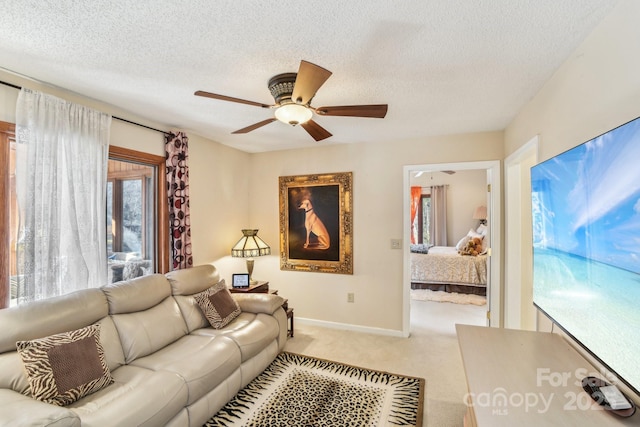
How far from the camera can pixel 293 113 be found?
6.24 ft

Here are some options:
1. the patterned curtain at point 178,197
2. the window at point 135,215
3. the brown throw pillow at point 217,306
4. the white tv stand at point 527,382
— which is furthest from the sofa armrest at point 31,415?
the patterned curtain at point 178,197

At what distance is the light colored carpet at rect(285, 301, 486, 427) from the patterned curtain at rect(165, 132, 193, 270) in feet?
5.12

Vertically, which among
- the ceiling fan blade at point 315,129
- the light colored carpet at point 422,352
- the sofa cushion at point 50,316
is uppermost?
the ceiling fan blade at point 315,129

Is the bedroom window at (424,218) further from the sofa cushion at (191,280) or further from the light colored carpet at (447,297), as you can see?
the sofa cushion at (191,280)

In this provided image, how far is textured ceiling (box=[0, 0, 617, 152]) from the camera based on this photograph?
1329mm

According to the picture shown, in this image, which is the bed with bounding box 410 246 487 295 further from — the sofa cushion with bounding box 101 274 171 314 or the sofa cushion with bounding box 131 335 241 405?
the sofa cushion with bounding box 101 274 171 314

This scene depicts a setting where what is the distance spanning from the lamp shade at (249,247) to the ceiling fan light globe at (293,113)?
6.64ft

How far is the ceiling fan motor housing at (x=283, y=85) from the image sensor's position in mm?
1874

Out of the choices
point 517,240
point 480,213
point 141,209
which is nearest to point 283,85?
point 141,209

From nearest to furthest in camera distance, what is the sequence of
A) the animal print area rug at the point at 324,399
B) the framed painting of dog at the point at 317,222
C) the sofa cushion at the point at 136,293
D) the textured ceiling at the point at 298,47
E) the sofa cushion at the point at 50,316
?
the textured ceiling at the point at 298,47 → the sofa cushion at the point at 50,316 → the animal print area rug at the point at 324,399 → the sofa cushion at the point at 136,293 → the framed painting of dog at the point at 317,222

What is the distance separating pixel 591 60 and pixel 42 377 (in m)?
3.30

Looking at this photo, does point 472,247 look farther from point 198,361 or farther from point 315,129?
point 198,361

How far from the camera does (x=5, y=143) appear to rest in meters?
1.91

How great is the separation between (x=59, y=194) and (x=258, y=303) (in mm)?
1860
